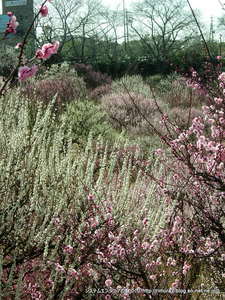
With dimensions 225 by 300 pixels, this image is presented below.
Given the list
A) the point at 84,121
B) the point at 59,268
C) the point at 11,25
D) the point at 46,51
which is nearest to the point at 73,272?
the point at 59,268

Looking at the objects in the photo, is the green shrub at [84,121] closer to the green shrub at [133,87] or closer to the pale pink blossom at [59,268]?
the green shrub at [133,87]

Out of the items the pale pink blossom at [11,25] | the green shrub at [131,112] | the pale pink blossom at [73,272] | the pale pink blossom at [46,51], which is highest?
the pale pink blossom at [11,25]

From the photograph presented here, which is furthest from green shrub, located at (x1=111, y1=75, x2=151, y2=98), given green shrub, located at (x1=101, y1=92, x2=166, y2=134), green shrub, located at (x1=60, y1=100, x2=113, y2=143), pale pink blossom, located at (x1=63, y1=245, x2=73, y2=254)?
pale pink blossom, located at (x1=63, y1=245, x2=73, y2=254)

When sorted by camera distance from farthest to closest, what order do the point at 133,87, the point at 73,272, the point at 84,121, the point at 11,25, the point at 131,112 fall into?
the point at 133,87, the point at 131,112, the point at 84,121, the point at 73,272, the point at 11,25

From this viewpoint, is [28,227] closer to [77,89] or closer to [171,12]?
[77,89]

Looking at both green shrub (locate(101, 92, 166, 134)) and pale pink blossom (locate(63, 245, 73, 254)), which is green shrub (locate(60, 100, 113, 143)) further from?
pale pink blossom (locate(63, 245, 73, 254))

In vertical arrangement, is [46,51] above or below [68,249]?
above

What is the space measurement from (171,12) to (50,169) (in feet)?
153

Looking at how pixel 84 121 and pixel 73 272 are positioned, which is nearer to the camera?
pixel 73 272

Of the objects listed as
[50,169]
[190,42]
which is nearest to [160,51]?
[190,42]

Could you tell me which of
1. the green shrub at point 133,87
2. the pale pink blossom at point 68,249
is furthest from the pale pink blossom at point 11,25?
the green shrub at point 133,87

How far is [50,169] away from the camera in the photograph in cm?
391

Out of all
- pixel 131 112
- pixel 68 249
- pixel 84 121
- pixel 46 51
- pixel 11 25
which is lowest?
pixel 131 112

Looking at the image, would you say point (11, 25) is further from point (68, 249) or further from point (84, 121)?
point (84, 121)
